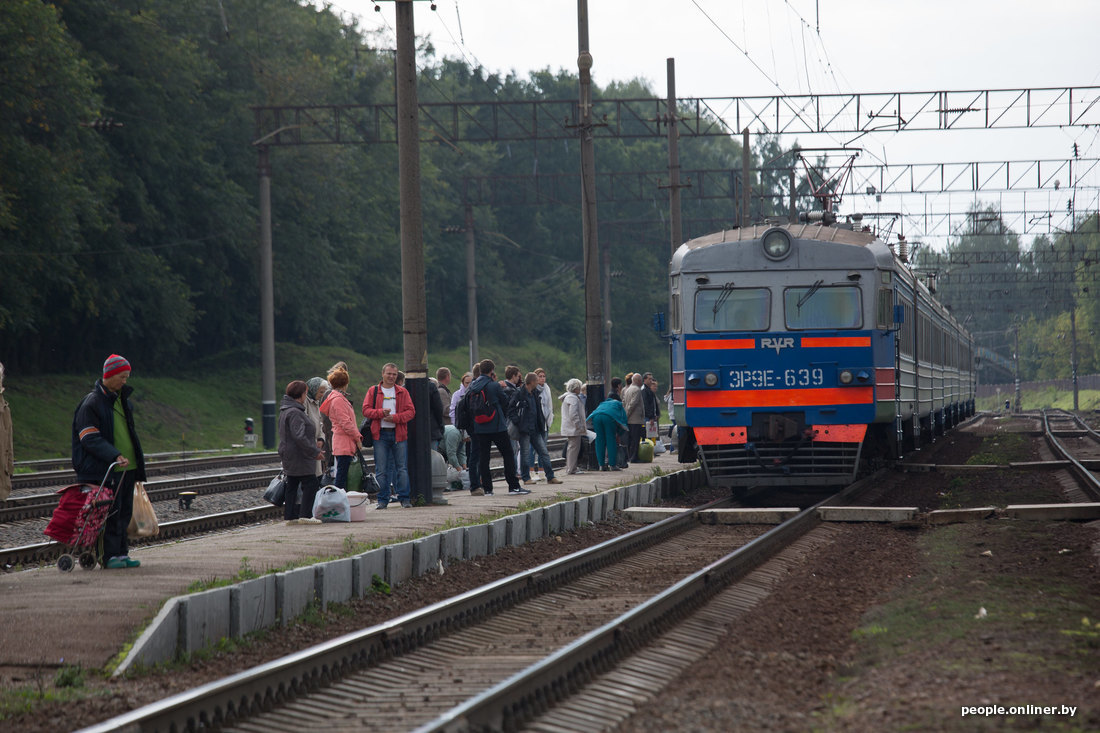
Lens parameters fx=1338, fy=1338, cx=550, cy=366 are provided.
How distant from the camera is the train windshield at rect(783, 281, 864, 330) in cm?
1708

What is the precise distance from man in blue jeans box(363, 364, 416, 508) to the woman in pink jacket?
41cm

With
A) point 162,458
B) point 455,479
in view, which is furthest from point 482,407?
point 162,458

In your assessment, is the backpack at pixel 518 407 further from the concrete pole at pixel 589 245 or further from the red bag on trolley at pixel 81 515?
the red bag on trolley at pixel 81 515

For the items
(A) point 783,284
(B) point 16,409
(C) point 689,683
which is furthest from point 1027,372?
(C) point 689,683

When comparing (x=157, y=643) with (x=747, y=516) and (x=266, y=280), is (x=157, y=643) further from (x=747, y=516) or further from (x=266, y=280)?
(x=266, y=280)

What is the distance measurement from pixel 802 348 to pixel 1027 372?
411 ft

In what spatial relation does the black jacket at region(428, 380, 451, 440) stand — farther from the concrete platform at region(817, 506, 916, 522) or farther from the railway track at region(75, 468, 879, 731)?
the railway track at region(75, 468, 879, 731)

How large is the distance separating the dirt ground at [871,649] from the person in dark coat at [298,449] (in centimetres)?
224

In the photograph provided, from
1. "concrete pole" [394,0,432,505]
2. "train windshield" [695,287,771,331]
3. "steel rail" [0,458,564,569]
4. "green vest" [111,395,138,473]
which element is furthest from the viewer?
"train windshield" [695,287,771,331]

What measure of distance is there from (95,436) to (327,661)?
3.85m

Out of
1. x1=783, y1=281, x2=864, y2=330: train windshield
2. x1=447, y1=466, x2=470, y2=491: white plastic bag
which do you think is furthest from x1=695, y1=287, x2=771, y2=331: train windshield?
x1=447, y1=466, x2=470, y2=491: white plastic bag

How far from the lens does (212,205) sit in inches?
1800

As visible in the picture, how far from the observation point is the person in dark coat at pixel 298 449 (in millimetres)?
13492

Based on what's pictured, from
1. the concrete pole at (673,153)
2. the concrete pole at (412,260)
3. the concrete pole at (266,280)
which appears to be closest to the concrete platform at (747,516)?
the concrete pole at (412,260)
